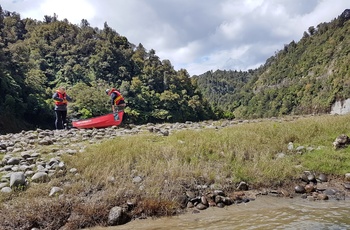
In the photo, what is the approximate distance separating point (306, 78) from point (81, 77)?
98438mm

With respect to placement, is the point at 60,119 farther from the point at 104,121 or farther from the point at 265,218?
the point at 265,218

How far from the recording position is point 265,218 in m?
6.91

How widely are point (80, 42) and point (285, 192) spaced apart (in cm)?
7544

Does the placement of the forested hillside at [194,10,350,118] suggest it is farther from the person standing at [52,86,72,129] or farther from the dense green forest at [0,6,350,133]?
the person standing at [52,86,72,129]

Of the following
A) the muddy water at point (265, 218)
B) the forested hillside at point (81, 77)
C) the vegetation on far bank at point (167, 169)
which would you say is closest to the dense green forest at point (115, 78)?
the forested hillside at point (81, 77)

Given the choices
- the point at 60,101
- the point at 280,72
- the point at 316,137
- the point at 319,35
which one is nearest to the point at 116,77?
the point at 60,101

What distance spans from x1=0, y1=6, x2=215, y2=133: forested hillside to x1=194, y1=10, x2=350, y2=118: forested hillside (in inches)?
999

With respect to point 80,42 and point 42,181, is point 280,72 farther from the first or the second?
point 42,181

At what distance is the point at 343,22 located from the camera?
493 feet

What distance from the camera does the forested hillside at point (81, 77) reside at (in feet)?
137

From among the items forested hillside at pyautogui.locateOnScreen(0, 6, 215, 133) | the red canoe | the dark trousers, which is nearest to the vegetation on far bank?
the red canoe

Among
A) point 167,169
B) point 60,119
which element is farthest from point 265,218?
point 60,119

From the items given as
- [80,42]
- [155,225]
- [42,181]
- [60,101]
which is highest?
[80,42]

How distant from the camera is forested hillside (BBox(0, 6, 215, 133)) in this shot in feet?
137
